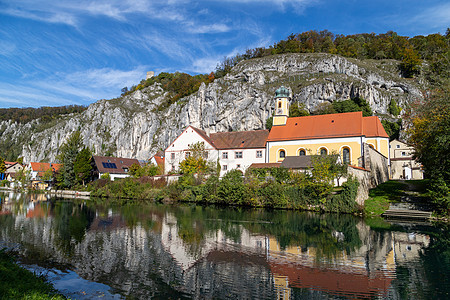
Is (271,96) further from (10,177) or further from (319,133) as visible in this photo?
(10,177)

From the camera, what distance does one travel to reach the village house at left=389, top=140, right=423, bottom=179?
43.8m

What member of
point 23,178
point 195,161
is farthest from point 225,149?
point 23,178

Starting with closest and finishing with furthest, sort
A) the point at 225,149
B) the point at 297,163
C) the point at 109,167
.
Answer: the point at 297,163, the point at 225,149, the point at 109,167

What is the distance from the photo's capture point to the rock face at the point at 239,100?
76562mm

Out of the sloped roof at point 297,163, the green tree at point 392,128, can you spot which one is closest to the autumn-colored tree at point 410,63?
the green tree at point 392,128

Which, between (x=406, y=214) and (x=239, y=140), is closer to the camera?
(x=406, y=214)

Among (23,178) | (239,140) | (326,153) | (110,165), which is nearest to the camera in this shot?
(326,153)

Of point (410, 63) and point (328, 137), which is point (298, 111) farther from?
point (410, 63)

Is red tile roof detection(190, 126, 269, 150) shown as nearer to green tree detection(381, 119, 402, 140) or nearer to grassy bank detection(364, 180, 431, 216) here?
grassy bank detection(364, 180, 431, 216)

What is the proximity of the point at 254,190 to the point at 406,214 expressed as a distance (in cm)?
1466

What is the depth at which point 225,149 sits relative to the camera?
153 ft

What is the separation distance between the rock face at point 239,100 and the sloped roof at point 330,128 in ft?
107

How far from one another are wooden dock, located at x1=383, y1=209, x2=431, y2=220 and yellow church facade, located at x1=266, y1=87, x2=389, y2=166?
14.1 m

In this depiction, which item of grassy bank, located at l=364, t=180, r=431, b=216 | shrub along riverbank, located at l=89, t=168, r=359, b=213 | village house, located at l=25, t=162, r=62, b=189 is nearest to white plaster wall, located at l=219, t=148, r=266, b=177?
shrub along riverbank, located at l=89, t=168, r=359, b=213
